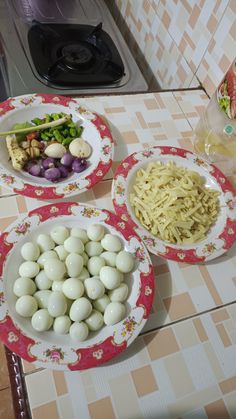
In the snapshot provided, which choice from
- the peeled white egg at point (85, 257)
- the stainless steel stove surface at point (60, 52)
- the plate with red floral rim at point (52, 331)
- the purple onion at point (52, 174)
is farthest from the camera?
the stainless steel stove surface at point (60, 52)

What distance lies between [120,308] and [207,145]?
0.49m

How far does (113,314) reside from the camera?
0.53 metres

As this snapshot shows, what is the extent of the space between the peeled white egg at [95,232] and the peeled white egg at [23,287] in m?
0.14

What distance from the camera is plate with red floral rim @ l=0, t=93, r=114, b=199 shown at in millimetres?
647

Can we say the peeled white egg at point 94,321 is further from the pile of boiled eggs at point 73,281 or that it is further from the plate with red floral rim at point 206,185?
the plate with red floral rim at point 206,185

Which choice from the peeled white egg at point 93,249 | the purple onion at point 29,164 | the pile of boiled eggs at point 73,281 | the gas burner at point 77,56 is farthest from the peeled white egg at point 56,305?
the gas burner at point 77,56

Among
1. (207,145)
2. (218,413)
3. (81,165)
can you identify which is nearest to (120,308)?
(218,413)

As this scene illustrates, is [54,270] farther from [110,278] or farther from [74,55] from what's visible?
[74,55]

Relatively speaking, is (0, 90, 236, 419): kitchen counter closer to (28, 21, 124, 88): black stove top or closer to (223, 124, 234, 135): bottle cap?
(223, 124, 234, 135): bottle cap

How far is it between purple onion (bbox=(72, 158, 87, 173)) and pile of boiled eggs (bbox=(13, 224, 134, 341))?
17 centimetres

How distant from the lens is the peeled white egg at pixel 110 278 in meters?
0.55

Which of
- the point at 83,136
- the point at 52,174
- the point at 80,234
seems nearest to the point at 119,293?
the point at 80,234

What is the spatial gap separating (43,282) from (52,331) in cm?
8

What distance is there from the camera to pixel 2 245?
55 centimetres
